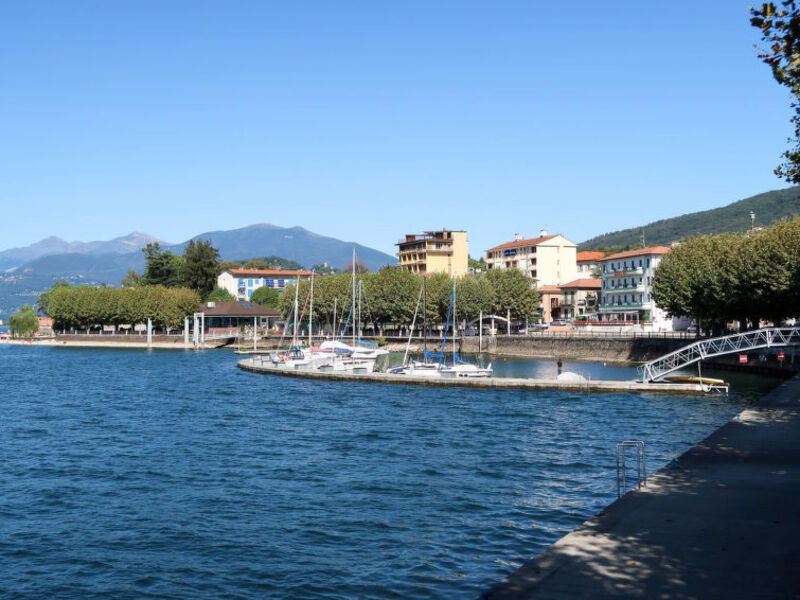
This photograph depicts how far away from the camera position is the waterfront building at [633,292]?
412 ft

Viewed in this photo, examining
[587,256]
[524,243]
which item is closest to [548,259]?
[524,243]

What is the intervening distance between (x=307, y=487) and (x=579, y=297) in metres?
139

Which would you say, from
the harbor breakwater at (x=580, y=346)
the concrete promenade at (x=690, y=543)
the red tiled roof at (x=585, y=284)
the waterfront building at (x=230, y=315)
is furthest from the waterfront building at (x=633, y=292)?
the concrete promenade at (x=690, y=543)

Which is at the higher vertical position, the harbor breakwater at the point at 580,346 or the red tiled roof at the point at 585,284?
the red tiled roof at the point at 585,284

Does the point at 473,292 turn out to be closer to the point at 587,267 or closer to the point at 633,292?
the point at 633,292

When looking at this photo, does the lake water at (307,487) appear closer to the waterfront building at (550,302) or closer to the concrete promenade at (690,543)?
the concrete promenade at (690,543)

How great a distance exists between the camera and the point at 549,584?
13938mm

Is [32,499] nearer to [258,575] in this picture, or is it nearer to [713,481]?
[258,575]

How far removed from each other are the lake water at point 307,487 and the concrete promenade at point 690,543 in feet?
11.9

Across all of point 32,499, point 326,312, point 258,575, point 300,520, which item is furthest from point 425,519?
point 326,312

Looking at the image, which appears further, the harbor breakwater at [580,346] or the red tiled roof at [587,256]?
the red tiled roof at [587,256]

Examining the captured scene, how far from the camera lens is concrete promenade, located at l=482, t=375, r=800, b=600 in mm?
13586

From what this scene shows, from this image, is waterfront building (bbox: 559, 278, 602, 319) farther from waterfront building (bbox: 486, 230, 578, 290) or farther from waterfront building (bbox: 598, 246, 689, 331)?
waterfront building (bbox: 598, 246, 689, 331)

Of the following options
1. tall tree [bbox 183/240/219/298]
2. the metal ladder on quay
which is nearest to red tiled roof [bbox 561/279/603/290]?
tall tree [bbox 183/240/219/298]
